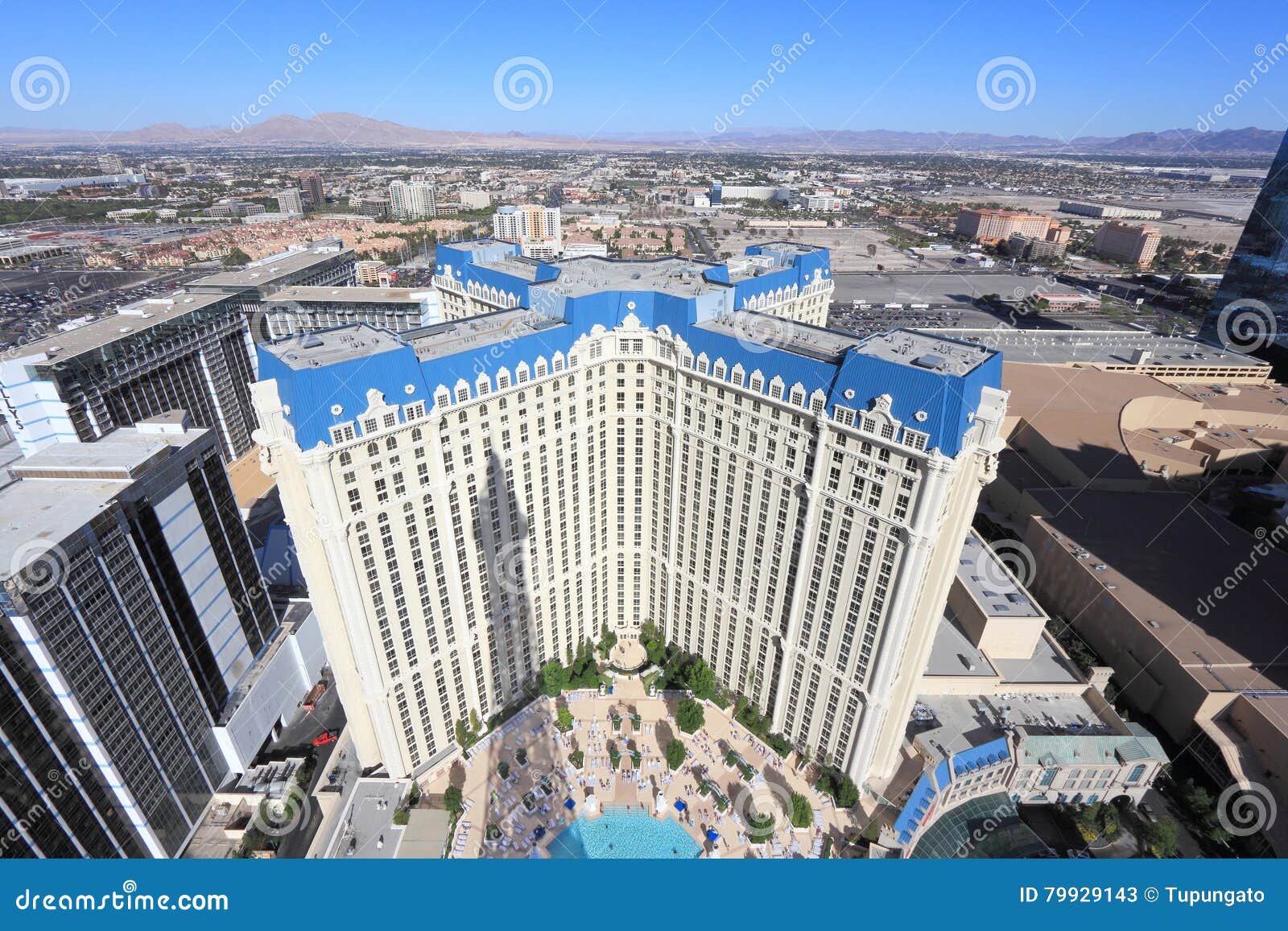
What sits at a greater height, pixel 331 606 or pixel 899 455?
pixel 899 455

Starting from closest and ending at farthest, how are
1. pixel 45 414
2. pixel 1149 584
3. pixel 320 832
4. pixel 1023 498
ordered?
pixel 320 832 → pixel 1149 584 → pixel 45 414 → pixel 1023 498

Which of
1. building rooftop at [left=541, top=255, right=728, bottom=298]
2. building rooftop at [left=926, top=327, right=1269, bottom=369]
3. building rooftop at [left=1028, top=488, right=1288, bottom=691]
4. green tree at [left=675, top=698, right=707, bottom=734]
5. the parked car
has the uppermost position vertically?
building rooftop at [left=541, top=255, right=728, bottom=298]

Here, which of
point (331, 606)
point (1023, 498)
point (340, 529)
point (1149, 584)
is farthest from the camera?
point (1023, 498)

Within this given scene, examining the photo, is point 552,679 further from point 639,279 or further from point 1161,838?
point 1161,838

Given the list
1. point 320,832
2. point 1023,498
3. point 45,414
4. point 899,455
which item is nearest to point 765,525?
point 899,455

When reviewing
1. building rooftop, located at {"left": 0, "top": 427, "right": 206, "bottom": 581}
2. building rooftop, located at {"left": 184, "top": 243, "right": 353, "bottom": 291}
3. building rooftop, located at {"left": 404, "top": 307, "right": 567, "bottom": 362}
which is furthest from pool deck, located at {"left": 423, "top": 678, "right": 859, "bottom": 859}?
building rooftop, located at {"left": 184, "top": 243, "right": 353, "bottom": 291}

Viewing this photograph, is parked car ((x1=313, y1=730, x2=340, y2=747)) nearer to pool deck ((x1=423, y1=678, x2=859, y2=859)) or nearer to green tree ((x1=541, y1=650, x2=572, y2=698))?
pool deck ((x1=423, y1=678, x2=859, y2=859))

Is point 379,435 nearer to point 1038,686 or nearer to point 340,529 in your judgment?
point 340,529
